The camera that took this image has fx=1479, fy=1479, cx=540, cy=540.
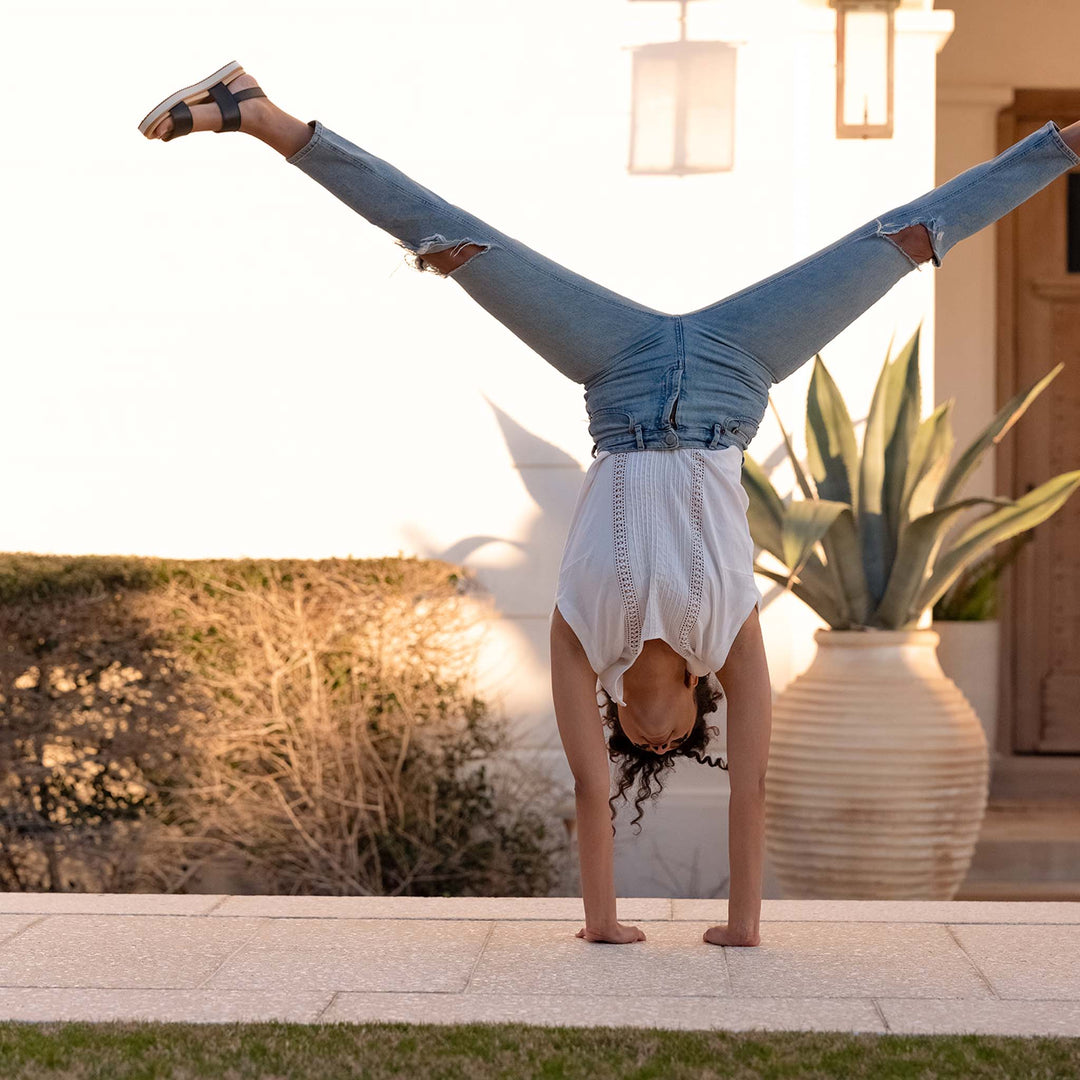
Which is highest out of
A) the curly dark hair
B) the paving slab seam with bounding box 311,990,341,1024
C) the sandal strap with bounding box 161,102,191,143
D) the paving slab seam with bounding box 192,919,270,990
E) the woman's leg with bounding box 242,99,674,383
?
the sandal strap with bounding box 161,102,191,143

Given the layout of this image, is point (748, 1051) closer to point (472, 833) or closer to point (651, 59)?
point (472, 833)

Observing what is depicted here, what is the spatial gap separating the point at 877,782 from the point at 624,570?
1.90 meters

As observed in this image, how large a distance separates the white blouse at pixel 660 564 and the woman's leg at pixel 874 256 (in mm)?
261

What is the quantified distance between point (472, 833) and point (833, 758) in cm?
124

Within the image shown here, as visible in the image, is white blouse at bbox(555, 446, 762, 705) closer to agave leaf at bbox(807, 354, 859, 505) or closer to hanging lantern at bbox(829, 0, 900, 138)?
agave leaf at bbox(807, 354, 859, 505)

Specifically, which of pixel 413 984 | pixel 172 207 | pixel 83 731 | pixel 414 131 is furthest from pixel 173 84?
pixel 413 984

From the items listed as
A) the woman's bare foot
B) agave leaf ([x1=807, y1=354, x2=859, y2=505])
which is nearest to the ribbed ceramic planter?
agave leaf ([x1=807, y1=354, x2=859, y2=505])

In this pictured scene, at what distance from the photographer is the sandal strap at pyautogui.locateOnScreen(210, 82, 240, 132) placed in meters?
2.79

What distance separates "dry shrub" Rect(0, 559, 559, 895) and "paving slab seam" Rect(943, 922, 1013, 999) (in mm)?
1864

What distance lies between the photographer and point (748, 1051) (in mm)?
2383

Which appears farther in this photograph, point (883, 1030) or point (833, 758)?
point (833, 758)

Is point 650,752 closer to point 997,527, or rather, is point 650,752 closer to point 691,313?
point 691,313

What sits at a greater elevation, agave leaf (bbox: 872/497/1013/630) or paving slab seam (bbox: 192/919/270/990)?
agave leaf (bbox: 872/497/1013/630)

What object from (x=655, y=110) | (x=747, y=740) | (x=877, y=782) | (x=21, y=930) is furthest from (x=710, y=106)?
(x=21, y=930)
